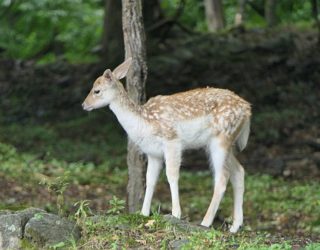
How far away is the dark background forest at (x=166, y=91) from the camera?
13945 millimetres

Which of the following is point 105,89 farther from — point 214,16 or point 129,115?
point 214,16

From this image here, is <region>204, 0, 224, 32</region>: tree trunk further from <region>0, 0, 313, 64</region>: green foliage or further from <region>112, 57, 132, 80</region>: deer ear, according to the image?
<region>112, 57, 132, 80</region>: deer ear

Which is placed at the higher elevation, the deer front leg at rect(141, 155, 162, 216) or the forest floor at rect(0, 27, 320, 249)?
the deer front leg at rect(141, 155, 162, 216)

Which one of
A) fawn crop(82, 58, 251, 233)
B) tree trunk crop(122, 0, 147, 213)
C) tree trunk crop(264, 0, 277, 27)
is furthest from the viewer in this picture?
tree trunk crop(264, 0, 277, 27)

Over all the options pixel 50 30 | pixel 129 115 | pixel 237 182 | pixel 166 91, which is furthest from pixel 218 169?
pixel 50 30

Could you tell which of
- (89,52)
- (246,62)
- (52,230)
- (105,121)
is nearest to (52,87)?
(89,52)

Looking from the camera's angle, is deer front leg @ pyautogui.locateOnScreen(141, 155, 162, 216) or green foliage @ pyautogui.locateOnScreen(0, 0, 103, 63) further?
green foliage @ pyautogui.locateOnScreen(0, 0, 103, 63)

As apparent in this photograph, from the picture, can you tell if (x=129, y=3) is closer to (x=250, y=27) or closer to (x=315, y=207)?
(x=315, y=207)

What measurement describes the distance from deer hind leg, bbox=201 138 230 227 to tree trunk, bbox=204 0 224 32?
15.4 m

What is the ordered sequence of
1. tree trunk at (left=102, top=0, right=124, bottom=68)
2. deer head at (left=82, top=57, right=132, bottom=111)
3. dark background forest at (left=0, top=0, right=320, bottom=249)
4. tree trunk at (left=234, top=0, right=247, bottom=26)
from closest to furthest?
deer head at (left=82, top=57, right=132, bottom=111) → dark background forest at (left=0, top=0, right=320, bottom=249) → tree trunk at (left=102, top=0, right=124, bottom=68) → tree trunk at (left=234, top=0, right=247, bottom=26)

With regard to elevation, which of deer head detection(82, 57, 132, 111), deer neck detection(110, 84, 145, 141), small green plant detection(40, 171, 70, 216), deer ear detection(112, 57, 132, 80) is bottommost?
small green plant detection(40, 171, 70, 216)

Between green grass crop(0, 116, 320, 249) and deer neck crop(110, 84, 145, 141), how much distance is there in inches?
29.3

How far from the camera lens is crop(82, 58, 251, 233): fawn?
8.59 meters

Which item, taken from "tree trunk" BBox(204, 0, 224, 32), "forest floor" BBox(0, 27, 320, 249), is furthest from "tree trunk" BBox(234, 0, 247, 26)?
"forest floor" BBox(0, 27, 320, 249)
